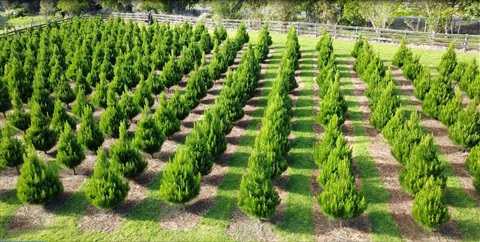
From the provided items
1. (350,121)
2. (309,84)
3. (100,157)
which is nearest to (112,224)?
(100,157)

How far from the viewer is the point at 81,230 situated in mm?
12648

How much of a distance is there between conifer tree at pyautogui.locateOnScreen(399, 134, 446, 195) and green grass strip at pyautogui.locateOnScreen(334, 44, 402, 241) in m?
1.11

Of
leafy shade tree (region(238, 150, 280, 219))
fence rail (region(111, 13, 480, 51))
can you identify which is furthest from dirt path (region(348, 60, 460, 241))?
fence rail (region(111, 13, 480, 51))

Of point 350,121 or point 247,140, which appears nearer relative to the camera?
point 247,140

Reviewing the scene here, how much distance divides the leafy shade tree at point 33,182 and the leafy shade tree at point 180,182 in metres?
4.12

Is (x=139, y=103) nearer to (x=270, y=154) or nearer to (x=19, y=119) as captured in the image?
(x=19, y=119)

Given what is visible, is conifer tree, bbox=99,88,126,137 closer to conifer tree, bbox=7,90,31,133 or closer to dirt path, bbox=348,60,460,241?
conifer tree, bbox=7,90,31,133

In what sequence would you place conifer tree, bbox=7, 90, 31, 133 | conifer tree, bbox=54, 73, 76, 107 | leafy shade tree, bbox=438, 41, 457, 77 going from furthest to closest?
1. leafy shade tree, bbox=438, 41, 457, 77
2. conifer tree, bbox=54, 73, 76, 107
3. conifer tree, bbox=7, 90, 31, 133

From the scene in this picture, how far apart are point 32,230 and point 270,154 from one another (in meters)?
8.56

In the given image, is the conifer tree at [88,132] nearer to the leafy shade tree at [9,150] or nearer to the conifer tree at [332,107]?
the leafy shade tree at [9,150]

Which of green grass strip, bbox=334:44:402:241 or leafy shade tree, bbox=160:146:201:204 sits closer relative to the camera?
green grass strip, bbox=334:44:402:241

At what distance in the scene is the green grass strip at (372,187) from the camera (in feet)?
40.9

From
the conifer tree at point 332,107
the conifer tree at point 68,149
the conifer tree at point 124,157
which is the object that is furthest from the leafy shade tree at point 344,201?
the conifer tree at point 68,149

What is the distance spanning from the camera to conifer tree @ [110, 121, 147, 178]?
14336 mm
